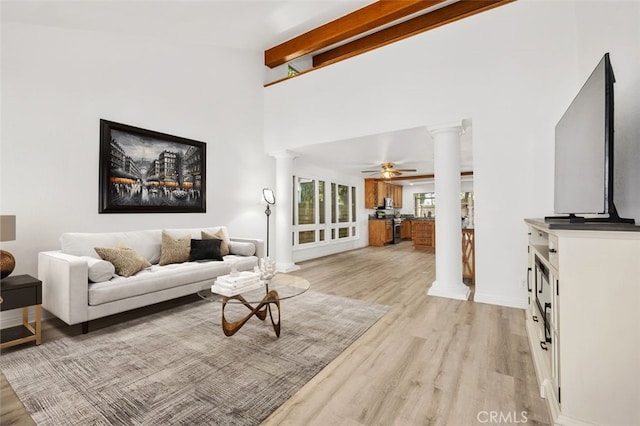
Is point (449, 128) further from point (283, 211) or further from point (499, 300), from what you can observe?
point (283, 211)

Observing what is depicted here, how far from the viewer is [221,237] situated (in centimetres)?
428

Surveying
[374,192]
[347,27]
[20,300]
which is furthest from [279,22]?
[374,192]

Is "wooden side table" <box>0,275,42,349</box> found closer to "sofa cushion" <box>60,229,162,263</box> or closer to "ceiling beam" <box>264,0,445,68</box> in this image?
"sofa cushion" <box>60,229,162,263</box>

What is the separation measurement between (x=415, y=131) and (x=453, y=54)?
1051 millimetres

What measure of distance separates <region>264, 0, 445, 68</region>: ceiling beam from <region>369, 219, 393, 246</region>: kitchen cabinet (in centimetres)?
559

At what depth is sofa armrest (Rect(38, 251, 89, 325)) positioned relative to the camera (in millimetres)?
2486

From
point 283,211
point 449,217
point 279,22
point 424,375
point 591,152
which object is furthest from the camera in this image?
point 283,211

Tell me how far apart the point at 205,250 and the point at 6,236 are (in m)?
1.80

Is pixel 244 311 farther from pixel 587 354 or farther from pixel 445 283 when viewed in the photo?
pixel 587 354

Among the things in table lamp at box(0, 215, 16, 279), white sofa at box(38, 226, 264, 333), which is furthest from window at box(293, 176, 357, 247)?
table lamp at box(0, 215, 16, 279)

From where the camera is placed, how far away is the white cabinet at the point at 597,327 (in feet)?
4.15

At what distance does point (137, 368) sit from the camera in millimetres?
2064

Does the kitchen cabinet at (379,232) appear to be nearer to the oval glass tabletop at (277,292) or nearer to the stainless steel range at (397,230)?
the stainless steel range at (397,230)

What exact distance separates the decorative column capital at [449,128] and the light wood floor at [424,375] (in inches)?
86.1
